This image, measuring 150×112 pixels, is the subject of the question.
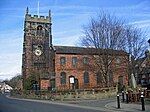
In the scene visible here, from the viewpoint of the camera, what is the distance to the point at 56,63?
5103cm

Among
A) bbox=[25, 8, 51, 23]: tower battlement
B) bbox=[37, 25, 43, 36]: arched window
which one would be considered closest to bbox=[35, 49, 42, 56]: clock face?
bbox=[37, 25, 43, 36]: arched window

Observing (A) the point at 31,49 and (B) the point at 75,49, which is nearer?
(B) the point at 75,49

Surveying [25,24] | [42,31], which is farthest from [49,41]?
[25,24]

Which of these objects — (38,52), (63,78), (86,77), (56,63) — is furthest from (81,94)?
(38,52)

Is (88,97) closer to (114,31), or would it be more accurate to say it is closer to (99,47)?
(99,47)

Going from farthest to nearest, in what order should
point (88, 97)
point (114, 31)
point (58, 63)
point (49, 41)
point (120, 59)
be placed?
point (49, 41)
point (58, 63)
point (120, 59)
point (114, 31)
point (88, 97)

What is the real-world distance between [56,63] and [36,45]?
9916 millimetres

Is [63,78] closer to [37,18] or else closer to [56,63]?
[56,63]

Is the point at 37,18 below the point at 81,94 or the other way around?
the other way around

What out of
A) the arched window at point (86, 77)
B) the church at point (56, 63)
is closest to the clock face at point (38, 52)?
the church at point (56, 63)

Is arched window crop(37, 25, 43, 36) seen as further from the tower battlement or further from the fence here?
the fence

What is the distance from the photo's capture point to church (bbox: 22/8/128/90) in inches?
1818

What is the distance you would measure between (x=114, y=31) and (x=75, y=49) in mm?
17216

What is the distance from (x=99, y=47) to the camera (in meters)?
38.4
